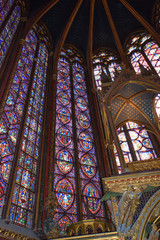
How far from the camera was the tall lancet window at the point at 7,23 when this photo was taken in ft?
29.1

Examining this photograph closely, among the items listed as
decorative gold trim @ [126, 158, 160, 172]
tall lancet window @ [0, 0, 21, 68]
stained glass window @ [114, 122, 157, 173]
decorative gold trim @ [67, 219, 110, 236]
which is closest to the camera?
decorative gold trim @ [67, 219, 110, 236]

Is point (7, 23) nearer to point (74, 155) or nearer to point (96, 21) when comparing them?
point (74, 155)

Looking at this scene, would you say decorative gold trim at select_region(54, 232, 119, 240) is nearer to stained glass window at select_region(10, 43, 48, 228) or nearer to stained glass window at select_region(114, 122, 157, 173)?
stained glass window at select_region(10, 43, 48, 228)

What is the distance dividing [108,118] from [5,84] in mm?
3592

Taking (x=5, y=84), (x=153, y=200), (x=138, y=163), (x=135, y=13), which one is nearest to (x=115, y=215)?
(x=153, y=200)

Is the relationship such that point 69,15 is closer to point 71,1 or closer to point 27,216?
point 71,1

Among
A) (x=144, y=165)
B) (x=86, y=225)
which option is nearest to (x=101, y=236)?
(x=86, y=225)

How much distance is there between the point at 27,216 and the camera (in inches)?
254

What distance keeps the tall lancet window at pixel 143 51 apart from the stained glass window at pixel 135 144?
322 cm

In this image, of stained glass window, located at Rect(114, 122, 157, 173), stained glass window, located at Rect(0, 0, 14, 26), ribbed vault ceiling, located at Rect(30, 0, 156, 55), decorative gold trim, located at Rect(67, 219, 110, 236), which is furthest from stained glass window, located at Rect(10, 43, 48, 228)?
ribbed vault ceiling, located at Rect(30, 0, 156, 55)

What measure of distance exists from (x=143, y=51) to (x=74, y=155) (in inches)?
298

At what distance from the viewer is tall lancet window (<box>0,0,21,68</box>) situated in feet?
29.1

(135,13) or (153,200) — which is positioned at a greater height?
(135,13)

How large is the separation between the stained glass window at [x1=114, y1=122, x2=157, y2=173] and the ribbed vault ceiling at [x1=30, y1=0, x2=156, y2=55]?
6476 millimetres
